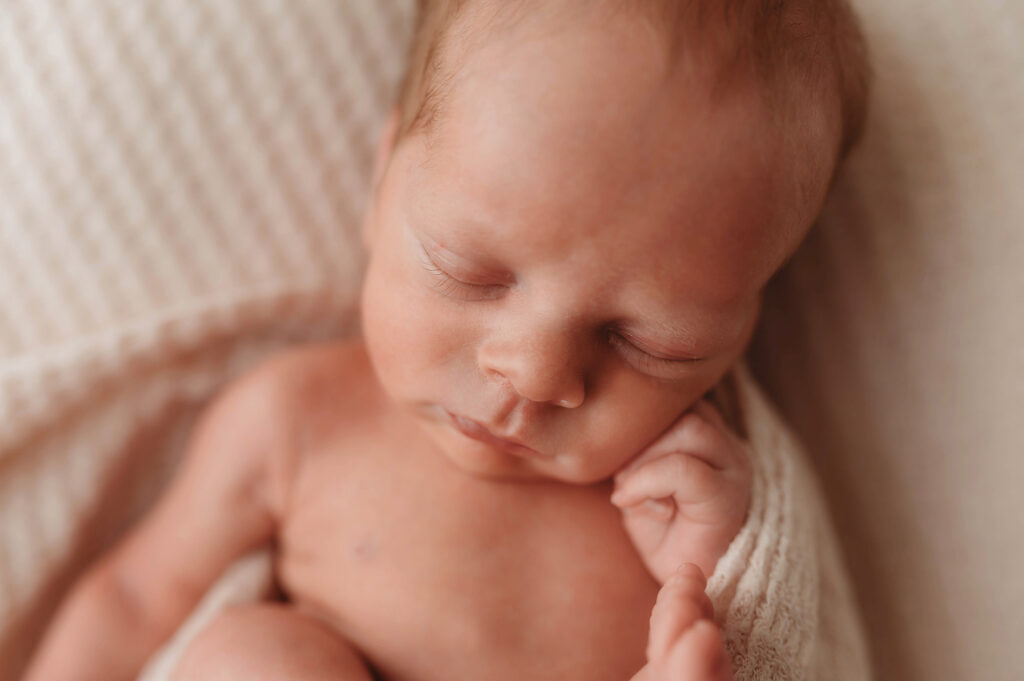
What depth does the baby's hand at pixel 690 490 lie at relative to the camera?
90 centimetres

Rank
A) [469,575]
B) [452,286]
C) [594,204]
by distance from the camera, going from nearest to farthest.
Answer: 1. [594,204]
2. [452,286]
3. [469,575]

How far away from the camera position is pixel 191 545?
1.06 meters

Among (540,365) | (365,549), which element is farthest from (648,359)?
(365,549)

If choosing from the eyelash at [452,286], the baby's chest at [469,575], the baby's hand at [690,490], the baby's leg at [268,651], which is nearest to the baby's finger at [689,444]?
the baby's hand at [690,490]

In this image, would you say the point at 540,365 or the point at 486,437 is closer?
the point at 540,365

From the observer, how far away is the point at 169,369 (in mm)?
1170

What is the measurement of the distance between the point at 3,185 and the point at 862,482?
117 cm

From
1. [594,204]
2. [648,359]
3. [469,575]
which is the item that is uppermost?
[594,204]

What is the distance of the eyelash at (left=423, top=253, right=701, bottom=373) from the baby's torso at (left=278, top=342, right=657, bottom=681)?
8.8 inches

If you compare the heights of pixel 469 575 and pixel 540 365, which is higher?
pixel 540 365

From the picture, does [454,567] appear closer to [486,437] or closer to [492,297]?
[486,437]

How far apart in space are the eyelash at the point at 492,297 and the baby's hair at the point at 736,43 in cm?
14

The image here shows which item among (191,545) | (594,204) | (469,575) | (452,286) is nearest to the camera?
(594,204)

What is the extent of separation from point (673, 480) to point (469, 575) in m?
0.25
